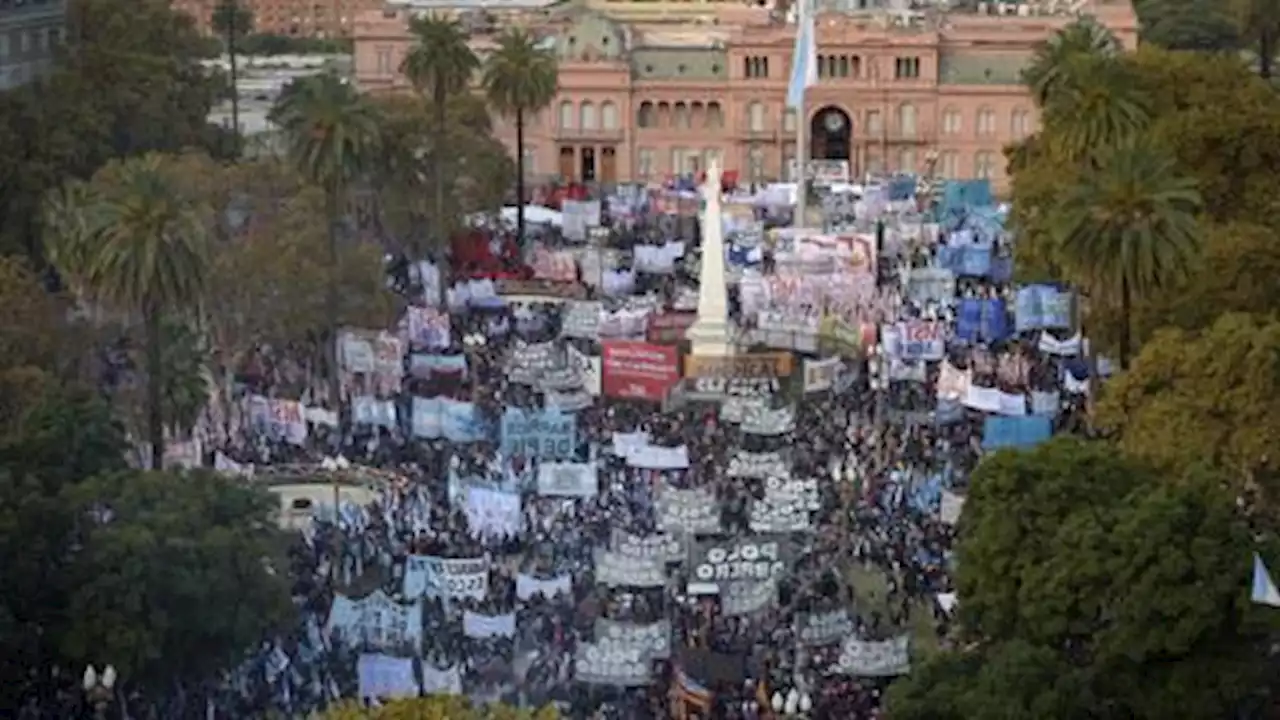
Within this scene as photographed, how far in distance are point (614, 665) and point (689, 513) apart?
7144 mm

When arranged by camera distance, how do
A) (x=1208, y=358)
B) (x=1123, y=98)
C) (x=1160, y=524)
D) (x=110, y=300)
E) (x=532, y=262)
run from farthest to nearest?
1. (x=532, y=262)
2. (x=1123, y=98)
3. (x=110, y=300)
4. (x=1208, y=358)
5. (x=1160, y=524)

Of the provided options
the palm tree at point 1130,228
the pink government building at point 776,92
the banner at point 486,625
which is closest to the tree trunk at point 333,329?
the palm tree at point 1130,228

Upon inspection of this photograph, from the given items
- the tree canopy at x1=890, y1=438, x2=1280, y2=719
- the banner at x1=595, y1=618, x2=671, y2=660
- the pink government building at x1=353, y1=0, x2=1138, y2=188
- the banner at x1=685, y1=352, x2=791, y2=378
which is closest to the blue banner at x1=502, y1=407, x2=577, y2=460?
the banner at x1=685, y1=352, x2=791, y2=378

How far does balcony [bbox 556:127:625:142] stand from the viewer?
417 ft

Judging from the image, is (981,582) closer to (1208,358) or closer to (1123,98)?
(1208,358)

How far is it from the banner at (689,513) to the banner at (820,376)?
16.8m

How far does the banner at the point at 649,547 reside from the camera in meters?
52.9

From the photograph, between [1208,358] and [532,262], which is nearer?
[1208,358]

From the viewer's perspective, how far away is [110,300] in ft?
216

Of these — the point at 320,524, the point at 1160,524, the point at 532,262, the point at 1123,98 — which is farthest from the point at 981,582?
the point at 532,262

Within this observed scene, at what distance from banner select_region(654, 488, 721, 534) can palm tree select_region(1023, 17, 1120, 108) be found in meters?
34.8

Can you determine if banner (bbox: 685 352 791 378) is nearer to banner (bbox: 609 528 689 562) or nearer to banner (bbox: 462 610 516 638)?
banner (bbox: 609 528 689 562)

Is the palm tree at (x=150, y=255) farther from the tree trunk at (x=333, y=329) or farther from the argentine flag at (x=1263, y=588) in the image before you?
the argentine flag at (x=1263, y=588)

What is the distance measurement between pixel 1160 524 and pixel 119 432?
76.9 ft
